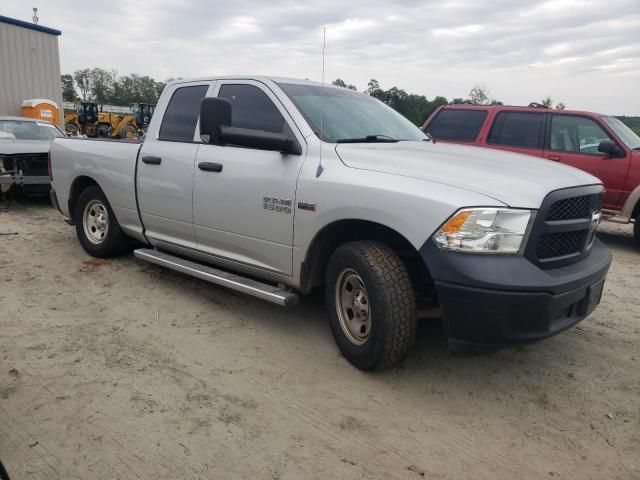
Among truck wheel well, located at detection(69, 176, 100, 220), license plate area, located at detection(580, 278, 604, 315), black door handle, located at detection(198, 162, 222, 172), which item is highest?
black door handle, located at detection(198, 162, 222, 172)

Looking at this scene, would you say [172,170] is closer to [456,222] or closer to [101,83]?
[456,222]

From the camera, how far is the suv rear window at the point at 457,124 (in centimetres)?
850

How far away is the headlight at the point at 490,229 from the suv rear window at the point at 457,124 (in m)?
6.00

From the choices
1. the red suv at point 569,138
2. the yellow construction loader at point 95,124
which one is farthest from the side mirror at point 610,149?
the yellow construction loader at point 95,124

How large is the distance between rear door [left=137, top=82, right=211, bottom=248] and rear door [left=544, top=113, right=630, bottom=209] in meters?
5.58

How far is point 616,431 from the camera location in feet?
9.42

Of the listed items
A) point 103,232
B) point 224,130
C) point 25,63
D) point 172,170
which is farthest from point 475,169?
point 25,63

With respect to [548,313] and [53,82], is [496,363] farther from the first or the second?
[53,82]

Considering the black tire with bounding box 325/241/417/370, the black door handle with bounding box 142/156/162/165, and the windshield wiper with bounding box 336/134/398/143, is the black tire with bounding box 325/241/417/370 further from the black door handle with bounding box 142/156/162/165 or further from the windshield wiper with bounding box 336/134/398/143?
the black door handle with bounding box 142/156/162/165

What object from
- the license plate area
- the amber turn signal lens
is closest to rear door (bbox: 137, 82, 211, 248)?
the amber turn signal lens

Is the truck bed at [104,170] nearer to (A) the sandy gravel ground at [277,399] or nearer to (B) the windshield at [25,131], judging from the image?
(A) the sandy gravel ground at [277,399]

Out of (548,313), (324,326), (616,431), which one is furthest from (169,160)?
(616,431)

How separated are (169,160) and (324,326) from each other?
6.39ft

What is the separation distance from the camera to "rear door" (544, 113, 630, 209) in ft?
24.5
